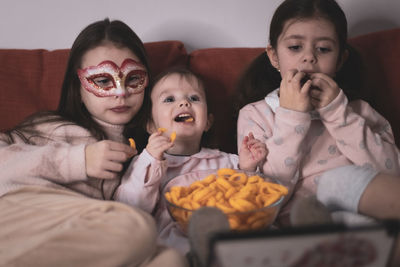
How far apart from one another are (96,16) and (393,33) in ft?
4.08

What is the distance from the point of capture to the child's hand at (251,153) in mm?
1023

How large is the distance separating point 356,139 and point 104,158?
736mm

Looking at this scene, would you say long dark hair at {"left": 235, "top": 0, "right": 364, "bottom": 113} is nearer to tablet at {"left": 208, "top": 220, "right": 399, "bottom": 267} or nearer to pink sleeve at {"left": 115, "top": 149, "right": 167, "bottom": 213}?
pink sleeve at {"left": 115, "top": 149, "right": 167, "bottom": 213}

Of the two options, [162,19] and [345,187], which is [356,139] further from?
[162,19]

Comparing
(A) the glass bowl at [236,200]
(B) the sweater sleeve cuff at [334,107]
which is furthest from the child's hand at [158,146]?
(B) the sweater sleeve cuff at [334,107]

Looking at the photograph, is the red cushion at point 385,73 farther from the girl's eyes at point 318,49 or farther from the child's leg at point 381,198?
the child's leg at point 381,198

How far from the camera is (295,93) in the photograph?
3.26ft

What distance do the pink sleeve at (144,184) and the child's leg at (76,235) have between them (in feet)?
0.73

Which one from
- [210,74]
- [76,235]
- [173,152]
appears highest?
[210,74]

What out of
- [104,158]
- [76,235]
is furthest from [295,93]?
[76,235]

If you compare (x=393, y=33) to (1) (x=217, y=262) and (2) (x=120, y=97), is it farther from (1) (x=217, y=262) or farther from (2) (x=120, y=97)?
(1) (x=217, y=262)

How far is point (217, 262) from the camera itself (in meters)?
0.51

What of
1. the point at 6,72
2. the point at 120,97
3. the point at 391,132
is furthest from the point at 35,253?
the point at 391,132

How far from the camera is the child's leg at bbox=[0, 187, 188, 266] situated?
62 centimetres
